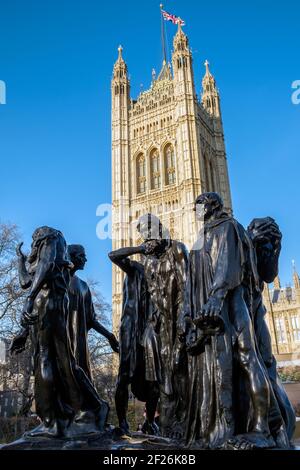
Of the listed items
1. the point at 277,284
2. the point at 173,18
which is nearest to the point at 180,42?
the point at 173,18

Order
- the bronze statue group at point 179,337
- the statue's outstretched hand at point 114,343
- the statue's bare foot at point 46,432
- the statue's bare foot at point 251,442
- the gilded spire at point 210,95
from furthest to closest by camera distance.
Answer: the gilded spire at point 210,95 < the statue's outstretched hand at point 114,343 < the statue's bare foot at point 46,432 < the bronze statue group at point 179,337 < the statue's bare foot at point 251,442

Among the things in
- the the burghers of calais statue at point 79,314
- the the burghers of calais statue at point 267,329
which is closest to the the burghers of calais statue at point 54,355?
the the burghers of calais statue at point 79,314

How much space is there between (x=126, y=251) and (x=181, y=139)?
47.0 metres

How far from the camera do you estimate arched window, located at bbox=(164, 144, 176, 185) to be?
166ft

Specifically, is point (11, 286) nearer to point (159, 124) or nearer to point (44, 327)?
point (44, 327)

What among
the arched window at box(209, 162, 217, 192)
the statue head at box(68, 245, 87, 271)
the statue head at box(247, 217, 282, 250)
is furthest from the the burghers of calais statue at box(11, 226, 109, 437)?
the arched window at box(209, 162, 217, 192)

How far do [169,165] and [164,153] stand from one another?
70.4 inches

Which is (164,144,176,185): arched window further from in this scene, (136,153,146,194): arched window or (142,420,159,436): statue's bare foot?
(142,420,159,436): statue's bare foot

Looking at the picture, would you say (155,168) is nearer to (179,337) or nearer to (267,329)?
(179,337)

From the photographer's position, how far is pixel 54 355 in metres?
3.93

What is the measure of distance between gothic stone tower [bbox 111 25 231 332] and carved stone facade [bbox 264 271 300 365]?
13.2m

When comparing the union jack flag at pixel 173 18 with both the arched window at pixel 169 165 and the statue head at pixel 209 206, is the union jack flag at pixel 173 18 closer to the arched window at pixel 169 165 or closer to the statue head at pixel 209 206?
the arched window at pixel 169 165

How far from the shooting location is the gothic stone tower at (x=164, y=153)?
1859 inches

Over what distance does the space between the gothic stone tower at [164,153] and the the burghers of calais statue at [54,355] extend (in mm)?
40164
